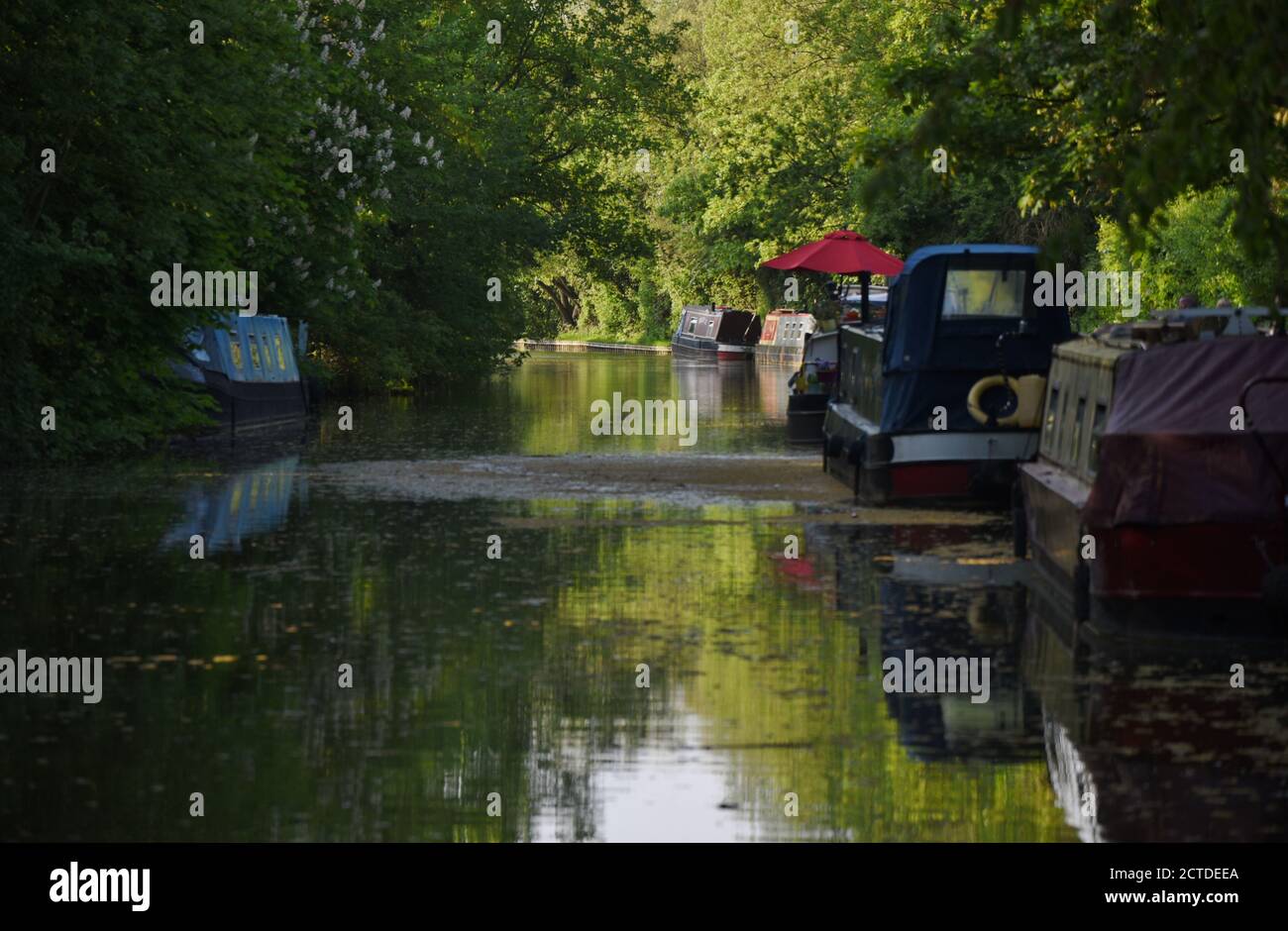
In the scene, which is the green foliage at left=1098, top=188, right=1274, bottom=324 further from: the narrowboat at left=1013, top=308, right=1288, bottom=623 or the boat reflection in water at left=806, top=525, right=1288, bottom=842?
the narrowboat at left=1013, top=308, right=1288, bottom=623

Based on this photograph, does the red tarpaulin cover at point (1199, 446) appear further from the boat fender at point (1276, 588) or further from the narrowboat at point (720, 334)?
the narrowboat at point (720, 334)

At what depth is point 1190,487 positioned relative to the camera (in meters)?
13.1

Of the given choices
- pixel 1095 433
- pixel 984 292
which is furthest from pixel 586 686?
pixel 984 292

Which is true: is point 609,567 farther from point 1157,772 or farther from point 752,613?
point 1157,772

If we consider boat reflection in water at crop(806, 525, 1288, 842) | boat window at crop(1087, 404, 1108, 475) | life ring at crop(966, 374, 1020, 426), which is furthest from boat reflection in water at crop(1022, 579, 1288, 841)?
life ring at crop(966, 374, 1020, 426)

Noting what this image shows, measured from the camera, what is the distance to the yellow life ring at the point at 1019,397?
68.9ft

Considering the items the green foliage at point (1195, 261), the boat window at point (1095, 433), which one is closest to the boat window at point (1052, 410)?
the boat window at point (1095, 433)

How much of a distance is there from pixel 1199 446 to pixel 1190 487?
24cm

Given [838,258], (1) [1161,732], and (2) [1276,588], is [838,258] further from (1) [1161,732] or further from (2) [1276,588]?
(1) [1161,732]

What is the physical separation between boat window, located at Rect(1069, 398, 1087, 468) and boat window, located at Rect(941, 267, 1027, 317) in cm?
681

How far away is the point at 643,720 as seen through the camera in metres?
11.0

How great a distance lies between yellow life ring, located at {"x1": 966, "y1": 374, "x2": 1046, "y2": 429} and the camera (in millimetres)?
21016

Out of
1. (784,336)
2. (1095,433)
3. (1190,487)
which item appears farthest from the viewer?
(784,336)

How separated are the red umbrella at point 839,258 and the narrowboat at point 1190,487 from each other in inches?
844
